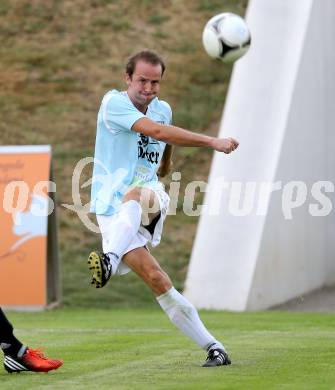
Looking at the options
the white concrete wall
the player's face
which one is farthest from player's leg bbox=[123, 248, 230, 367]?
the white concrete wall

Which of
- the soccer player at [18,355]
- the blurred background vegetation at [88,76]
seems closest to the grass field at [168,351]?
the soccer player at [18,355]

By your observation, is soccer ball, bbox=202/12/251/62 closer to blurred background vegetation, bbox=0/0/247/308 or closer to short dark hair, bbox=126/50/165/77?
blurred background vegetation, bbox=0/0/247/308

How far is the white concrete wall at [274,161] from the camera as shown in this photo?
46.7 ft

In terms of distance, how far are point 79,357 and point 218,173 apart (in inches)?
247

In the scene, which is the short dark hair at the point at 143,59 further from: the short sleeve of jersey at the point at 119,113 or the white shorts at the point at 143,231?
the white shorts at the point at 143,231

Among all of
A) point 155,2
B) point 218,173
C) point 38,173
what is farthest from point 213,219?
point 155,2

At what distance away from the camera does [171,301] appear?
795 cm

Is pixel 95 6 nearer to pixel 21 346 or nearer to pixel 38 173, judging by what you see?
pixel 38 173

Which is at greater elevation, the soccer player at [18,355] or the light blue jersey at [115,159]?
the light blue jersey at [115,159]

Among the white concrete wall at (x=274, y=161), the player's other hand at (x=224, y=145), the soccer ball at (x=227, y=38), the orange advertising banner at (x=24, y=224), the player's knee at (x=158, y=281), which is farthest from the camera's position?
the orange advertising banner at (x=24, y=224)

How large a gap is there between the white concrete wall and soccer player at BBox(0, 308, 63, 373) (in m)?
6.51

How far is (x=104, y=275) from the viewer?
7562 millimetres

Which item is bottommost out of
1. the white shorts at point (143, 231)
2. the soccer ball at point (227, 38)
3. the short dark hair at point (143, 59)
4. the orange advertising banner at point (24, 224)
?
the orange advertising banner at point (24, 224)

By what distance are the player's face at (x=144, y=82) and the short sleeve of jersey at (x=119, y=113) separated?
3.6 inches
